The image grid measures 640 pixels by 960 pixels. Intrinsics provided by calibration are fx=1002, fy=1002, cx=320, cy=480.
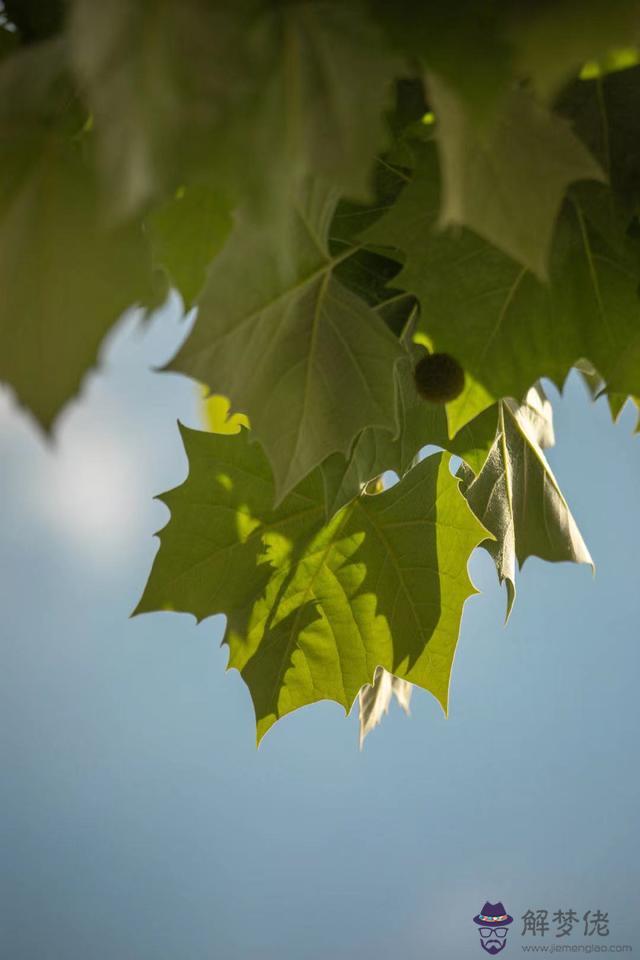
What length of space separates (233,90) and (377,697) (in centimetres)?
70

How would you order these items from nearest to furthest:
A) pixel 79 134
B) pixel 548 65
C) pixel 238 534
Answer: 1. pixel 548 65
2. pixel 79 134
3. pixel 238 534

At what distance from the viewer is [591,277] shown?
1.35 feet

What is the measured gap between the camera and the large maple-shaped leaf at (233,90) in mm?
191

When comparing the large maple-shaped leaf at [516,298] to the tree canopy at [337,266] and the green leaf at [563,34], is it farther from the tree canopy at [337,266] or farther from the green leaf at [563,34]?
the green leaf at [563,34]

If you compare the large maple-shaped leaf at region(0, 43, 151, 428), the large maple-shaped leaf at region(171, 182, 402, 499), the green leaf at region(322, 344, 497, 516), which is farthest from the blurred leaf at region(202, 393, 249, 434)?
the large maple-shaped leaf at region(0, 43, 151, 428)

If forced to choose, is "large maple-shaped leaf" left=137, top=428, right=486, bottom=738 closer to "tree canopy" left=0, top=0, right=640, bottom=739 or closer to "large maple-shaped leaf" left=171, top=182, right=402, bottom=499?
"tree canopy" left=0, top=0, right=640, bottom=739

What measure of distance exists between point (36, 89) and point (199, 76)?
0.27 feet

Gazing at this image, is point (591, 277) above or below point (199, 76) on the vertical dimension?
above

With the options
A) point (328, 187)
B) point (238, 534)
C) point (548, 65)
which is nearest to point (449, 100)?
point (548, 65)

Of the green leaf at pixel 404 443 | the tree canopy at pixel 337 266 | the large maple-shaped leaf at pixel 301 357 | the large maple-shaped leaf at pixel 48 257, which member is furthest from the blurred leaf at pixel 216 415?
the large maple-shaped leaf at pixel 48 257

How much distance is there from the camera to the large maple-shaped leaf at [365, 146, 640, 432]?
0.39 m

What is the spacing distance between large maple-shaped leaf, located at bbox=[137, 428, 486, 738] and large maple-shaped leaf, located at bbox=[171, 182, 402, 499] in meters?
0.16

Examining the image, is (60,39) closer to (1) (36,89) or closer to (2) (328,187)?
(1) (36,89)

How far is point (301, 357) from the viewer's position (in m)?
0.42
